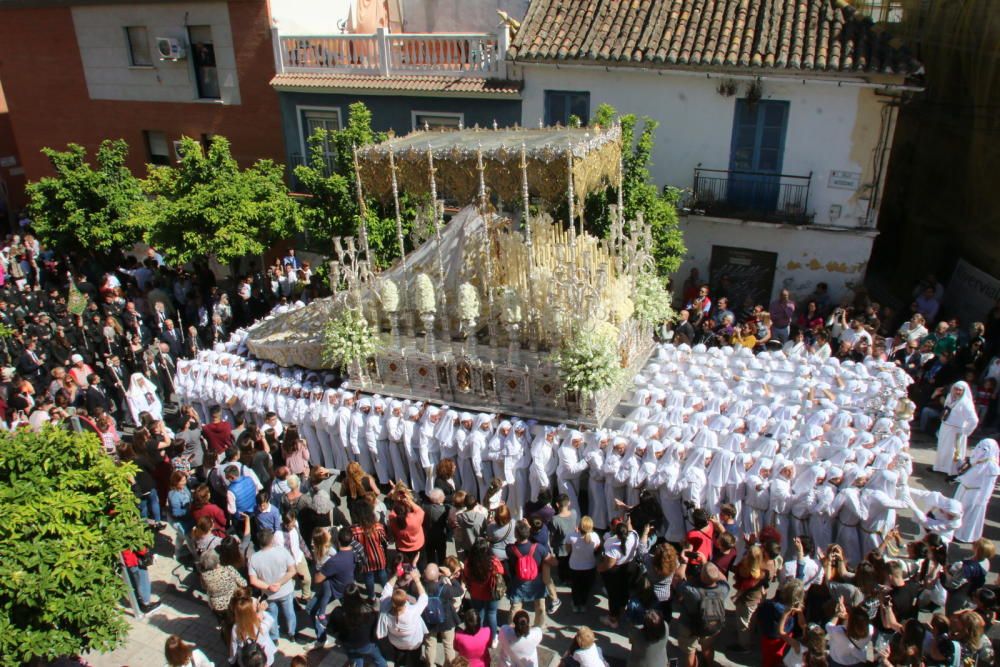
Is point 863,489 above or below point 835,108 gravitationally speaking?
below

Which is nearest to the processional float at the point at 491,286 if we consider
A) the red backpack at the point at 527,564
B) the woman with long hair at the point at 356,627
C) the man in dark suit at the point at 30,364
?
the red backpack at the point at 527,564

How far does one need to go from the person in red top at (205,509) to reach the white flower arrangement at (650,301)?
223 inches

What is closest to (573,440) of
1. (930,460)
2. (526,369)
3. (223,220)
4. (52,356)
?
(526,369)

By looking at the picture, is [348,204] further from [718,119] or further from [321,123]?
[718,119]

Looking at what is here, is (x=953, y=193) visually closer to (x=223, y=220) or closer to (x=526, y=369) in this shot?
(x=526, y=369)

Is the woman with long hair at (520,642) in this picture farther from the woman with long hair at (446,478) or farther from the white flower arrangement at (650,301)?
the white flower arrangement at (650,301)

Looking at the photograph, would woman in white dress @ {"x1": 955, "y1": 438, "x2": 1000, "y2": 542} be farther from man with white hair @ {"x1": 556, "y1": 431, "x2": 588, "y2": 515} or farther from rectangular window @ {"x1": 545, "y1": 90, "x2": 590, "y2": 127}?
rectangular window @ {"x1": 545, "y1": 90, "x2": 590, "y2": 127}

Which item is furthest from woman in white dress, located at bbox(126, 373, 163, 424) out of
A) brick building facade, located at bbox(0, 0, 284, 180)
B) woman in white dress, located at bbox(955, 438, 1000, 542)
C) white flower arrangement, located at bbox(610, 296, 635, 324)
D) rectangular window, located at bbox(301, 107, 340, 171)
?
woman in white dress, located at bbox(955, 438, 1000, 542)

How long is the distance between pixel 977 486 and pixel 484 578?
533 centimetres

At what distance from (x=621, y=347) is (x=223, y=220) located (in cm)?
814

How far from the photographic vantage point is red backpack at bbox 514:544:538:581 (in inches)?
269

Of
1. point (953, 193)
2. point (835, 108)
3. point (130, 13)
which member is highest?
point (130, 13)

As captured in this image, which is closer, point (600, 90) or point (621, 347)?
point (621, 347)

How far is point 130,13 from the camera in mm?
18953
